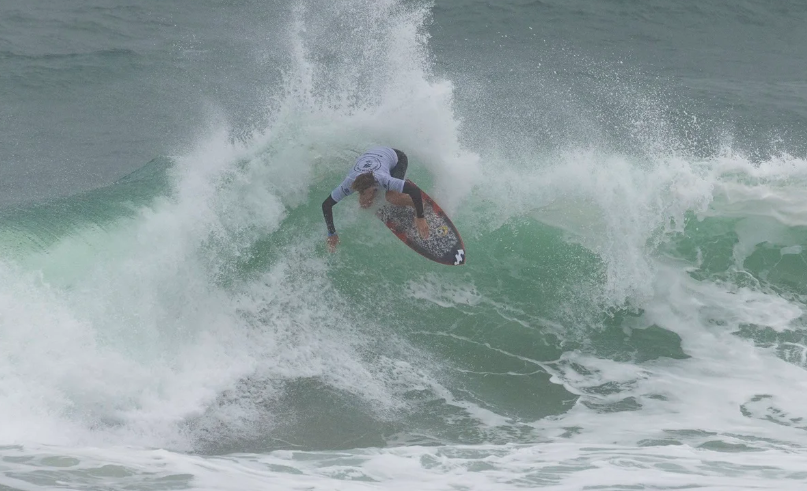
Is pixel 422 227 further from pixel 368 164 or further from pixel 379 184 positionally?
pixel 368 164

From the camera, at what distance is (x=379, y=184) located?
9.29 metres

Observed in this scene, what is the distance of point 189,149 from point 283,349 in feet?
10.7

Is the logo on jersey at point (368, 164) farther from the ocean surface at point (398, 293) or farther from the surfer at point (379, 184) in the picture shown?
the ocean surface at point (398, 293)

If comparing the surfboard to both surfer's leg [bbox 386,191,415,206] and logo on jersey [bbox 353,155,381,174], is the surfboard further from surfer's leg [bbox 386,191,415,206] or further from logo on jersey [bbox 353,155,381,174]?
logo on jersey [bbox 353,155,381,174]

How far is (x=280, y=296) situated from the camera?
10.0m

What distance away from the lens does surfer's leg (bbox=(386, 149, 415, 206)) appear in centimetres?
967

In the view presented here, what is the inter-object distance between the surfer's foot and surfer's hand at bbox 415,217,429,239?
0.23m

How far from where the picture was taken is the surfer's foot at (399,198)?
9.66m

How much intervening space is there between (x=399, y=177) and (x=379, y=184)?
0.48m

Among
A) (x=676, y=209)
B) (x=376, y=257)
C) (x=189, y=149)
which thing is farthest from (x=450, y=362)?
(x=189, y=149)

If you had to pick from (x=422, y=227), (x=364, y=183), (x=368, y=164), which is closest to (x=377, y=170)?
(x=368, y=164)

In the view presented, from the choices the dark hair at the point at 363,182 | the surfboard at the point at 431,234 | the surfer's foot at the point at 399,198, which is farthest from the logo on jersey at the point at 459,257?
the dark hair at the point at 363,182

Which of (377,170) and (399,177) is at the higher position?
(399,177)

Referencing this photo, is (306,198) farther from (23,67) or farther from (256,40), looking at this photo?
(23,67)
